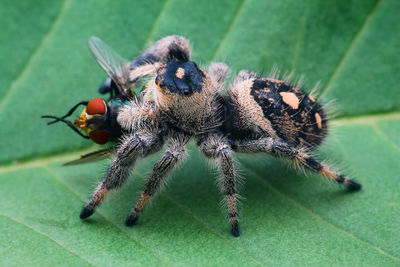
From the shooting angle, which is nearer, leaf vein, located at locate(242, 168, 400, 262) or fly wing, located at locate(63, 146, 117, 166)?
leaf vein, located at locate(242, 168, 400, 262)

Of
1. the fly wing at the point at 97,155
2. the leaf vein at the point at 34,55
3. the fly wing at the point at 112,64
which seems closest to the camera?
the fly wing at the point at 97,155

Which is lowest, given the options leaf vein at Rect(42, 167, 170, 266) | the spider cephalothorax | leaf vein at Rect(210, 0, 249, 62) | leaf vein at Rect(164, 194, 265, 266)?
leaf vein at Rect(42, 167, 170, 266)

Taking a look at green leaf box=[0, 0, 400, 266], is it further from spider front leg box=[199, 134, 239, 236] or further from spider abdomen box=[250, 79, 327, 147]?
spider abdomen box=[250, 79, 327, 147]

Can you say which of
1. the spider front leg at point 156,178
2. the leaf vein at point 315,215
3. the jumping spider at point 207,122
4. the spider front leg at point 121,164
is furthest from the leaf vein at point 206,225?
the leaf vein at point 315,215

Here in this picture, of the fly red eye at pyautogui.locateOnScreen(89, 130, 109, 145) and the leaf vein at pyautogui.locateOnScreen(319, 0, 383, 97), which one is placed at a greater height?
the leaf vein at pyautogui.locateOnScreen(319, 0, 383, 97)

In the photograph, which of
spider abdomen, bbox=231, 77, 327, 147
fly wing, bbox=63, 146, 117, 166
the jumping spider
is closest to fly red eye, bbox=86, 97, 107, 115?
the jumping spider

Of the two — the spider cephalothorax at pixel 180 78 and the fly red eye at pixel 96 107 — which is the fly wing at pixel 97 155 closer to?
the fly red eye at pixel 96 107
